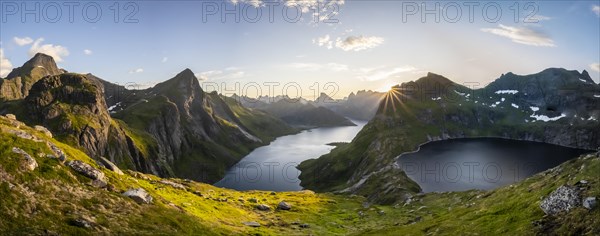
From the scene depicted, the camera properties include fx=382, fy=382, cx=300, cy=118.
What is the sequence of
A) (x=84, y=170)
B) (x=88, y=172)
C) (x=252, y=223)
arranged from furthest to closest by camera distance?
1. (x=252, y=223)
2. (x=88, y=172)
3. (x=84, y=170)

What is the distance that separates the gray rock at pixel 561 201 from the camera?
44.7m

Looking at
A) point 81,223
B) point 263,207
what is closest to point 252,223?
point 263,207

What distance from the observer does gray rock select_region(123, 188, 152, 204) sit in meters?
62.9

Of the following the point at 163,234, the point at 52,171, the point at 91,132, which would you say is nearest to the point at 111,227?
the point at 163,234

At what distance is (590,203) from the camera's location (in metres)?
41.4

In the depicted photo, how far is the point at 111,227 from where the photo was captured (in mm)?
50469

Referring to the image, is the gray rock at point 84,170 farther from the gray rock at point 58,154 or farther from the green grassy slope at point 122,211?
the gray rock at point 58,154

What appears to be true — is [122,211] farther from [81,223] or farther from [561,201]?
[561,201]

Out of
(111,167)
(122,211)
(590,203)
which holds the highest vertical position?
(590,203)

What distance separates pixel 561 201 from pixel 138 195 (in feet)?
201

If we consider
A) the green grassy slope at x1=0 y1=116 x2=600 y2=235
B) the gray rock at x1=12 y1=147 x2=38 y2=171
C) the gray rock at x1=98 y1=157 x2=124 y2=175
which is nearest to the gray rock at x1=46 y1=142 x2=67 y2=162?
the green grassy slope at x1=0 y1=116 x2=600 y2=235

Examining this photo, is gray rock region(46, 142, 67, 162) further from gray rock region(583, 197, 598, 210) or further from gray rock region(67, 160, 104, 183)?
gray rock region(583, 197, 598, 210)

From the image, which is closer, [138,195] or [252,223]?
[138,195]

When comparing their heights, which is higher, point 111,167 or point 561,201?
point 561,201
